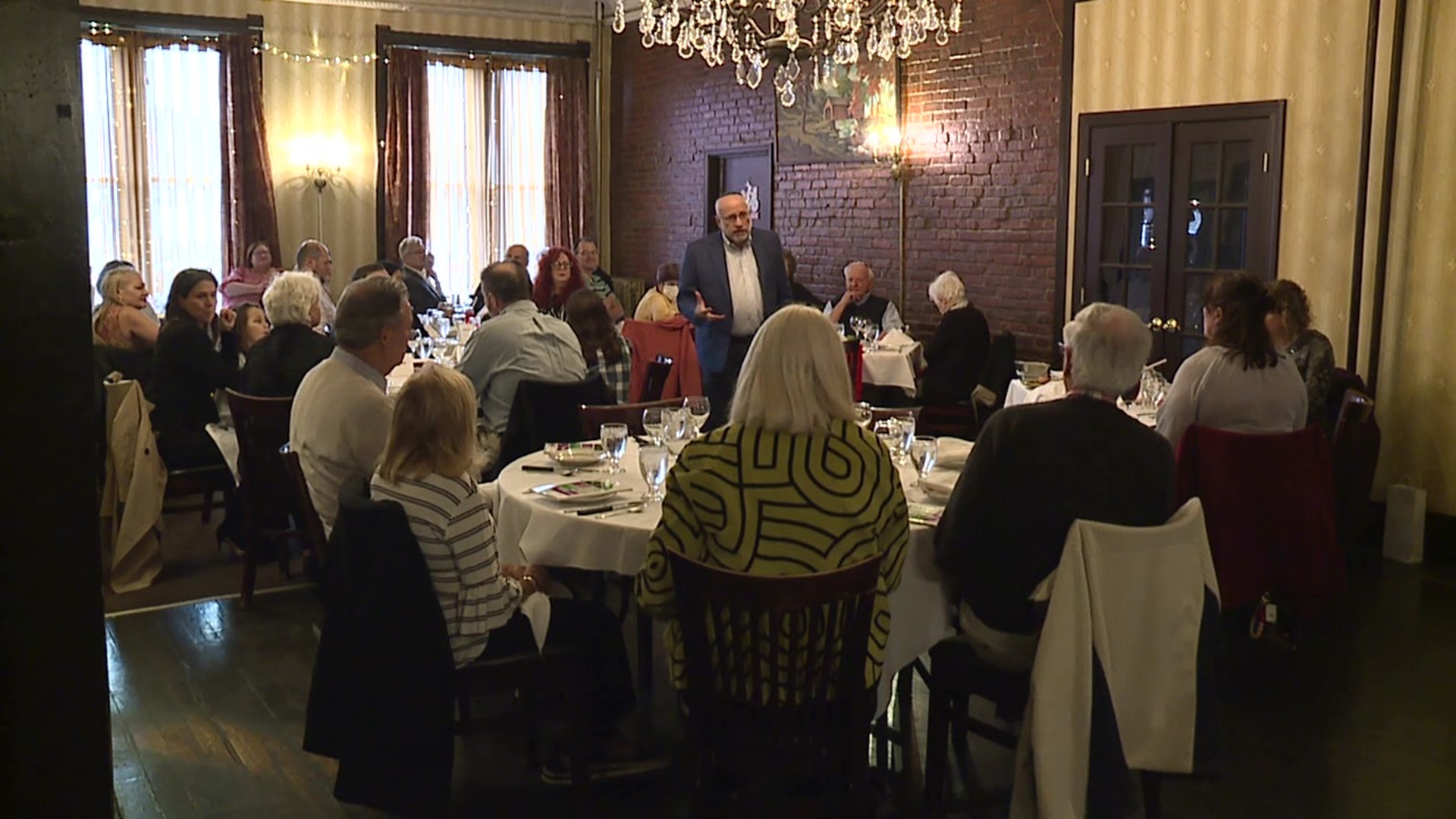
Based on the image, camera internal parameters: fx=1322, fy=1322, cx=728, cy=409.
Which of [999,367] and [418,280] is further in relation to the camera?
[418,280]

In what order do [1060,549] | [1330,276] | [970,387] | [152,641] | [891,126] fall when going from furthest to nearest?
[891,126], [970,387], [1330,276], [152,641], [1060,549]

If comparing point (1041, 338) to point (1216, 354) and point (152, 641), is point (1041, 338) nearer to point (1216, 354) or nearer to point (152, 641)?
point (1216, 354)

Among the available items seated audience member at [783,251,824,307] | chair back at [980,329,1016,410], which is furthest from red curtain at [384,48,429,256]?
chair back at [980,329,1016,410]

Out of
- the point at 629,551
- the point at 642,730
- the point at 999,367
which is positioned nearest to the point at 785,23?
the point at 999,367

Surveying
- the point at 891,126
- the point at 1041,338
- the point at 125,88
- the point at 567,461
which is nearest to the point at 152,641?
the point at 567,461

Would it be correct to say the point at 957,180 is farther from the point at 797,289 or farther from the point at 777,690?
the point at 777,690

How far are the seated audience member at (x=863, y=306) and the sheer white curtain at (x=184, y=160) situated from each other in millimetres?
5539

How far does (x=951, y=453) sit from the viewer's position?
4.23 m

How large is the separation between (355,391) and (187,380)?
2.30 meters

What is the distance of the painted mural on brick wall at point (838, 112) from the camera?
988cm

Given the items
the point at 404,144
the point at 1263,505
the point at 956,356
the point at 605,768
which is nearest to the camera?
the point at 605,768

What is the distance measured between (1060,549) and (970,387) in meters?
4.78

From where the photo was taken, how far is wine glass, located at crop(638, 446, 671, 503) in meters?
3.65

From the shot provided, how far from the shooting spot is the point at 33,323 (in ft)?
3.43
